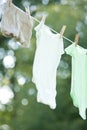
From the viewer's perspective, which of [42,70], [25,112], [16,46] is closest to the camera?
[42,70]

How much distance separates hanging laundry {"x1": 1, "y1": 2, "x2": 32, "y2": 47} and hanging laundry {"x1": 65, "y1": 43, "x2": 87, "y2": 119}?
0.28 metres

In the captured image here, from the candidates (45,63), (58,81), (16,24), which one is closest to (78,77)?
(45,63)

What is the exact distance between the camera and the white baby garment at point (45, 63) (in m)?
2.77

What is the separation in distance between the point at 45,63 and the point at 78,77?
9.5 inches

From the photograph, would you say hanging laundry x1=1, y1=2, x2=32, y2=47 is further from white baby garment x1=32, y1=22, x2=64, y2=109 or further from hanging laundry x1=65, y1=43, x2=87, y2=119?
hanging laundry x1=65, y1=43, x2=87, y2=119

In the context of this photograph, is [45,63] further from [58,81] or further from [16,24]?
[58,81]

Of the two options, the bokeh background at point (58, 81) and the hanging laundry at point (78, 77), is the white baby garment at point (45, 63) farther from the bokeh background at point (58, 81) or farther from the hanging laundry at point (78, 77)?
the bokeh background at point (58, 81)

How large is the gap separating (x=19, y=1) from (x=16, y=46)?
2.68 ft

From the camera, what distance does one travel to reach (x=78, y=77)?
2955 mm

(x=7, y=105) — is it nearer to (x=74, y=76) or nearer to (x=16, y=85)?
(x=16, y=85)

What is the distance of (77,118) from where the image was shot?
679 cm

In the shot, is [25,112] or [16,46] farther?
[16,46]

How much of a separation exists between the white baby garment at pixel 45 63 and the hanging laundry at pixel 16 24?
0.19 feet

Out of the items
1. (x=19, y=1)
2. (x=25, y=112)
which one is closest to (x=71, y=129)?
(x=25, y=112)
